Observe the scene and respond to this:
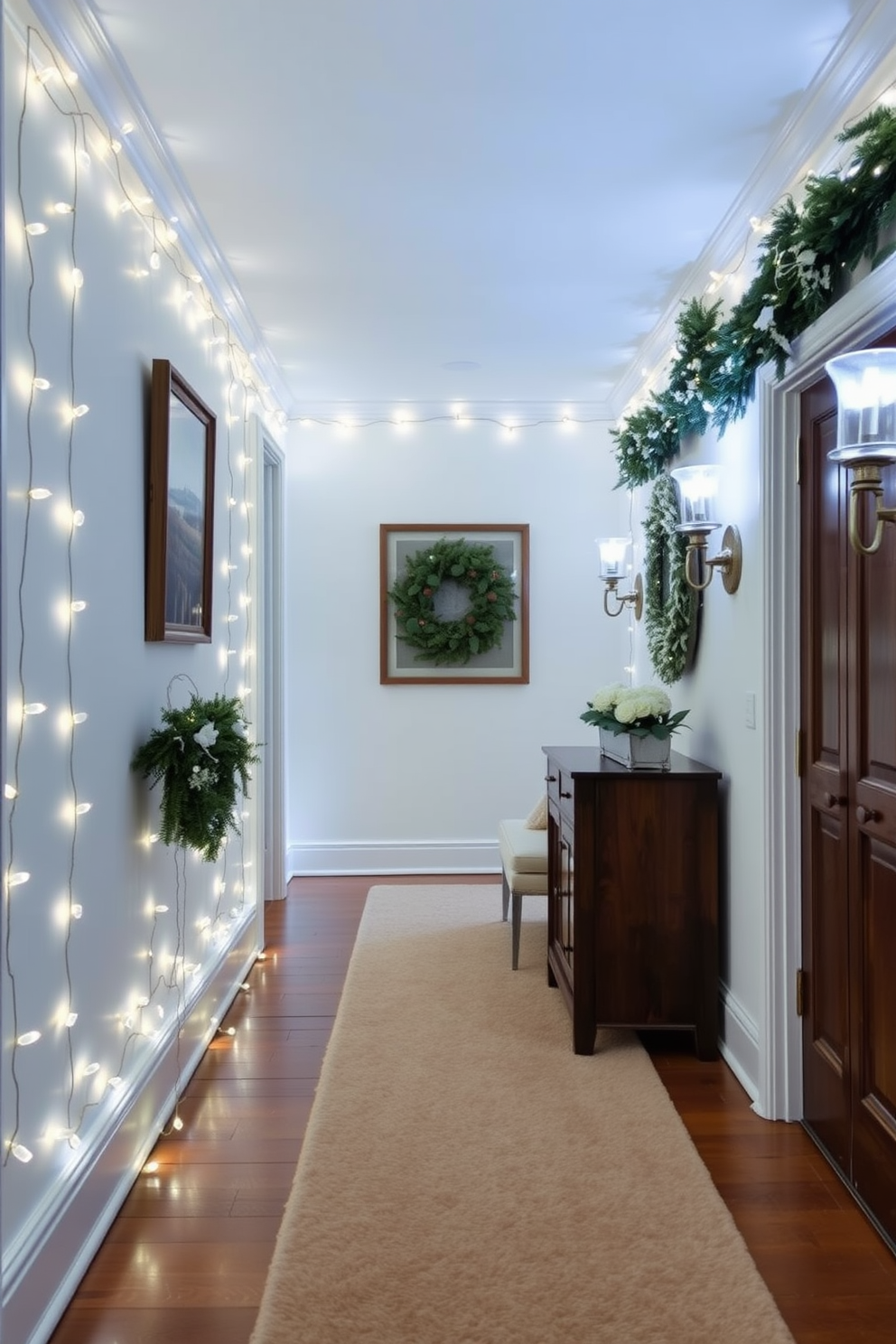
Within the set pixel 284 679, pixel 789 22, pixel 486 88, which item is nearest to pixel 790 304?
pixel 789 22

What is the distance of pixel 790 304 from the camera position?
243 cm

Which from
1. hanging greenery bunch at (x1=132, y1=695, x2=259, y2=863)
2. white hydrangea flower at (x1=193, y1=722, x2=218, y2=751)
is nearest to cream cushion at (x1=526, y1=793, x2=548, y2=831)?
hanging greenery bunch at (x1=132, y1=695, x2=259, y2=863)

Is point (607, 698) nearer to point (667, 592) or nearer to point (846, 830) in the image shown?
point (667, 592)

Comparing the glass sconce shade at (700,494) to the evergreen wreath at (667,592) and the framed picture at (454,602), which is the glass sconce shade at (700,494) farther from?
the framed picture at (454,602)

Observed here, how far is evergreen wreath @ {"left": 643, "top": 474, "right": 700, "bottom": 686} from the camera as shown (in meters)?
→ 3.55

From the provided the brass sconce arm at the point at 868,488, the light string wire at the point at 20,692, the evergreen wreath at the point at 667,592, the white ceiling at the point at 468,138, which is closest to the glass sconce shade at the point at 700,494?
the evergreen wreath at the point at 667,592

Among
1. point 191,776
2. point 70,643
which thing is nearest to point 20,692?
point 70,643

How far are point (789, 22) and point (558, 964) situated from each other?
2.90m

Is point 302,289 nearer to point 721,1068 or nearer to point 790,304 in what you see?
point 790,304

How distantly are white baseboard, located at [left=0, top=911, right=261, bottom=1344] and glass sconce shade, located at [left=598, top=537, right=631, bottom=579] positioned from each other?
8.41 feet

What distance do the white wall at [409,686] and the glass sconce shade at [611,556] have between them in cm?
106

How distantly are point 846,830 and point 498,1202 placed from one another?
1211 millimetres

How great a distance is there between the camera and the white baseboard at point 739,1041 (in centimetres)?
282

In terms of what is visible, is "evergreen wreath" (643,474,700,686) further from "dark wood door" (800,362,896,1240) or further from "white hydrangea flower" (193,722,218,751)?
"white hydrangea flower" (193,722,218,751)
